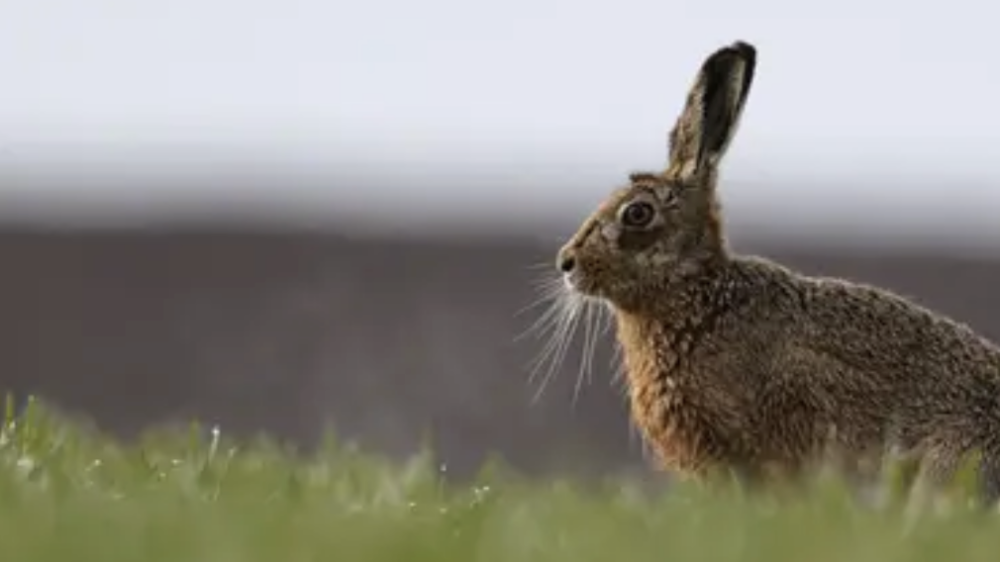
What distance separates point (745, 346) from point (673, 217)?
466mm

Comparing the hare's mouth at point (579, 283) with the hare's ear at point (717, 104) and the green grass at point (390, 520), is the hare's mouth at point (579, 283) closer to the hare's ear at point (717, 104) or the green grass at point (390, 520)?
the hare's ear at point (717, 104)

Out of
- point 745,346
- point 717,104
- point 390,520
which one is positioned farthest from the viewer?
point 717,104

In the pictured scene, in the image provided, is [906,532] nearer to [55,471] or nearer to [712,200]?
[55,471]

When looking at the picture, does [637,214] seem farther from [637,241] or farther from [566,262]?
[566,262]

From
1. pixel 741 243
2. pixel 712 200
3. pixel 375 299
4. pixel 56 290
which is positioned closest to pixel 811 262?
pixel 741 243

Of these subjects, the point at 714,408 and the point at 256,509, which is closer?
the point at 256,509

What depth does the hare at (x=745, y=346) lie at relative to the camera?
7223 millimetres

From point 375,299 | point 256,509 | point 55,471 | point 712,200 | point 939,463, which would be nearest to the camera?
point 256,509

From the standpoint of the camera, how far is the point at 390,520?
16.9 feet

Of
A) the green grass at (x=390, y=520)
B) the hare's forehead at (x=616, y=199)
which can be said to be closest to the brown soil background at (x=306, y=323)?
the hare's forehead at (x=616, y=199)

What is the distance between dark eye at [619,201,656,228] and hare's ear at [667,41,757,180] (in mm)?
137

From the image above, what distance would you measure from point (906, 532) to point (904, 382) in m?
2.03

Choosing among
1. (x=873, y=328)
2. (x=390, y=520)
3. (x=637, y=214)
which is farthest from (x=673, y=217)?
(x=390, y=520)

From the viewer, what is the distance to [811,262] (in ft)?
47.8
